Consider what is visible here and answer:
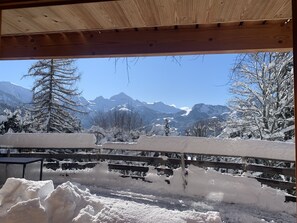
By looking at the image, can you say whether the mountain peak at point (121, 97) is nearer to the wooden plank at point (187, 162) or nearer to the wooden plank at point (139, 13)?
the wooden plank at point (187, 162)

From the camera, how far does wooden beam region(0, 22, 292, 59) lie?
8.87 feet

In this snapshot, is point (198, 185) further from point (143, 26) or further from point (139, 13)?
point (139, 13)

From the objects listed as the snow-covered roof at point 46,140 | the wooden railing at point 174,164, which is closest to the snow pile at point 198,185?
the wooden railing at point 174,164

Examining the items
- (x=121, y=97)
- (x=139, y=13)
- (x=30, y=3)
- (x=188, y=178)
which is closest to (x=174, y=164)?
(x=188, y=178)

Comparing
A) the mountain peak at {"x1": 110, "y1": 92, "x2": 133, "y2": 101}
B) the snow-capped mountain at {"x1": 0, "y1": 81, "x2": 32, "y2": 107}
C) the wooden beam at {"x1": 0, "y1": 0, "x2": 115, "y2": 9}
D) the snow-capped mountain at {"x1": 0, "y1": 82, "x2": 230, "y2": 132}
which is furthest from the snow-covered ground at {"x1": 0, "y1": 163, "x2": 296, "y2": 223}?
the snow-capped mountain at {"x1": 0, "y1": 81, "x2": 32, "y2": 107}

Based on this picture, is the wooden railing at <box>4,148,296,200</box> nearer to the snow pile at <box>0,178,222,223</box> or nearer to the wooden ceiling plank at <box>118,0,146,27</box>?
the snow pile at <box>0,178,222,223</box>

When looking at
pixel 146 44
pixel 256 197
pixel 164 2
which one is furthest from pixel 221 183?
pixel 164 2

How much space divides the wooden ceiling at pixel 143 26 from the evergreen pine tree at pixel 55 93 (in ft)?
29.7

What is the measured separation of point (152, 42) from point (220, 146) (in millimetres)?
2174

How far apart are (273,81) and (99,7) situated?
6.36 metres

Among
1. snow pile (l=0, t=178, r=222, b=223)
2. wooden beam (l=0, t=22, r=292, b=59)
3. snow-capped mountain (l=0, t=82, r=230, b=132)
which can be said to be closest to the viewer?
snow pile (l=0, t=178, r=222, b=223)

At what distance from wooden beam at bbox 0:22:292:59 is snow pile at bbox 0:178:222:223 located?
1.40m

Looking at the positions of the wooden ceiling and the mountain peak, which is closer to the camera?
the wooden ceiling

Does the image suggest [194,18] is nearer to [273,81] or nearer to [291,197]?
[291,197]
